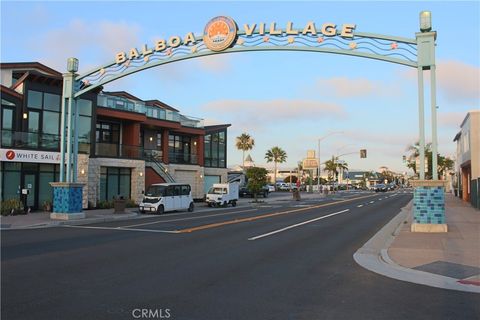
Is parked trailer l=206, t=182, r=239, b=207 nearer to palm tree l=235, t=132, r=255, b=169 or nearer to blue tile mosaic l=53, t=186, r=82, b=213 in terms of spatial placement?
blue tile mosaic l=53, t=186, r=82, b=213

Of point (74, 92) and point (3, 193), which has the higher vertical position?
point (74, 92)

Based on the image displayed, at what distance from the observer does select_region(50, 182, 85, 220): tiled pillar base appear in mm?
23766

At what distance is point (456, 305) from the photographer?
286 inches

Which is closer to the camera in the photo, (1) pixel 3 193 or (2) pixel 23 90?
(1) pixel 3 193

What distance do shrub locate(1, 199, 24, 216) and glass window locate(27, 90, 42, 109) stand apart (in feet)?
19.9

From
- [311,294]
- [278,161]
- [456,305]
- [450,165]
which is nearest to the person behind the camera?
[456,305]

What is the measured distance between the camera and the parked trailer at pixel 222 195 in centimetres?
3825

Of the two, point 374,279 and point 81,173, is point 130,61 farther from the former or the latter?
point 374,279

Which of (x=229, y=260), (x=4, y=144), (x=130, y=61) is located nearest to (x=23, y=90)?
(x=4, y=144)

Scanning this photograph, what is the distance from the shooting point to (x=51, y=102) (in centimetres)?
3003

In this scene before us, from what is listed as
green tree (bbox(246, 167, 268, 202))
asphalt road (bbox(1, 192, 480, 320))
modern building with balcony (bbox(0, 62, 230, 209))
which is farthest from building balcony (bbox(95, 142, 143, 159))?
asphalt road (bbox(1, 192, 480, 320))

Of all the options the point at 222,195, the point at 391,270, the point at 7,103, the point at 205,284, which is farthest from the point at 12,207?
the point at 391,270

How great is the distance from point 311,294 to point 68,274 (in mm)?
4747

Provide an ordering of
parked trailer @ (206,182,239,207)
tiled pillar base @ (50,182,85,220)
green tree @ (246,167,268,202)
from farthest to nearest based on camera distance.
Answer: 1. green tree @ (246,167,268,202)
2. parked trailer @ (206,182,239,207)
3. tiled pillar base @ (50,182,85,220)
